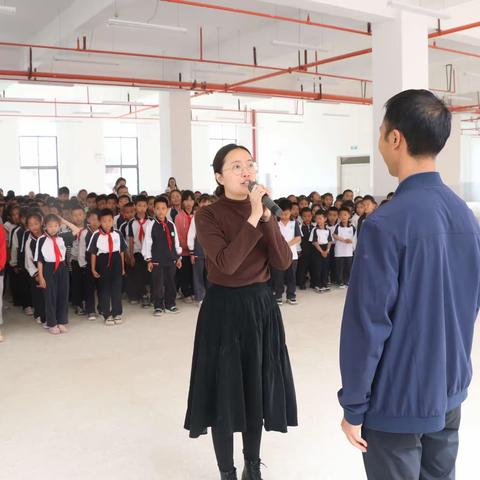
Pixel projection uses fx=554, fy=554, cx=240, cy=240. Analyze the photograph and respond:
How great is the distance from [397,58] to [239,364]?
18.6 feet

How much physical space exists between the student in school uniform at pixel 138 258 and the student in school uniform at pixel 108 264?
0.75m

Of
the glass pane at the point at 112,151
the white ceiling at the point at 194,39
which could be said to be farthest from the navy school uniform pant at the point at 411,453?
the glass pane at the point at 112,151

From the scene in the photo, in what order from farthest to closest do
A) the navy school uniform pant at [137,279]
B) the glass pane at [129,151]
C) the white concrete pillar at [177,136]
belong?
1. the glass pane at [129,151]
2. the white concrete pillar at [177,136]
3. the navy school uniform pant at [137,279]

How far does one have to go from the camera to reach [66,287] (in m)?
5.39

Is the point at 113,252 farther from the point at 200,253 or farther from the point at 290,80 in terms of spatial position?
the point at 290,80

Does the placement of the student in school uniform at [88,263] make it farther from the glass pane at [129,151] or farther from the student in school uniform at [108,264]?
the glass pane at [129,151]

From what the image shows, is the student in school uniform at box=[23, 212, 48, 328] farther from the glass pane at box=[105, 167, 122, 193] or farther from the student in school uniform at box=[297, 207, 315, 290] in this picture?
the glass pane at box=[105, 167, 122, 193]

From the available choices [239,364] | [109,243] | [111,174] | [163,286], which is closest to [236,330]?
[239,364]

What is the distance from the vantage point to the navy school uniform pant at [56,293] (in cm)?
526

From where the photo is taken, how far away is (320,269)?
7.51 m

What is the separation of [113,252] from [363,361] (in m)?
4.54

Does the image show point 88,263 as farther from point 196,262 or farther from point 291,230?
point 291,230

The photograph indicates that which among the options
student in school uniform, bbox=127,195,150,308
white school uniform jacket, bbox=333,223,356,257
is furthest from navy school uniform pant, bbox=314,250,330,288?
Result: student in school uniform, bbox=127,195,150,308

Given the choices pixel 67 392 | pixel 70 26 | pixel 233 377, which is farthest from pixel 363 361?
pixel 70 26
